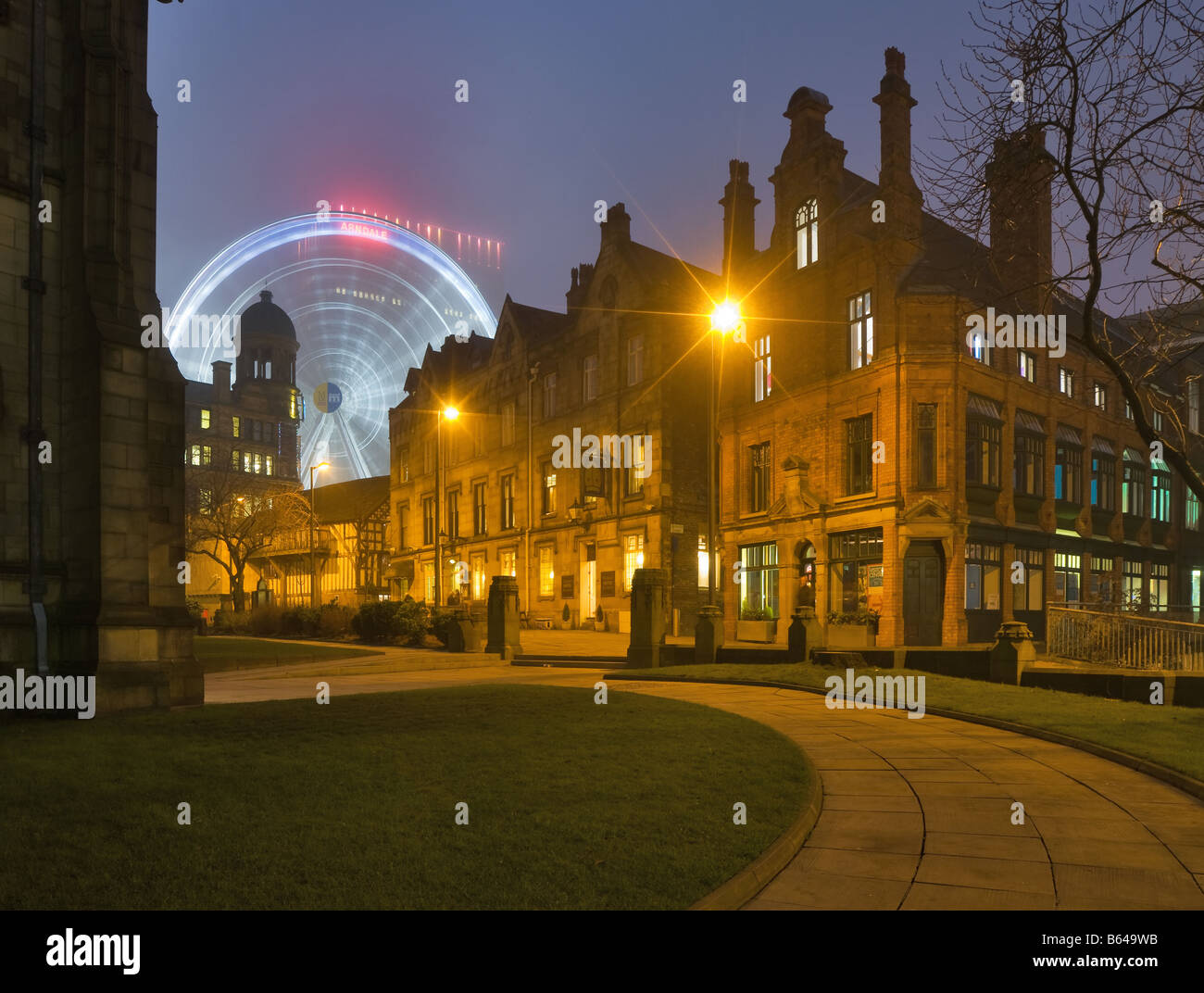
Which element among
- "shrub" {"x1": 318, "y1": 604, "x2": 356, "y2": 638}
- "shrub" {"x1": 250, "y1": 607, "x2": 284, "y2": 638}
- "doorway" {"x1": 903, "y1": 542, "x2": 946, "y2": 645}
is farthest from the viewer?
"shrub" {"x1": 250, "y1": 607, "x2": 284, "y2": 638}

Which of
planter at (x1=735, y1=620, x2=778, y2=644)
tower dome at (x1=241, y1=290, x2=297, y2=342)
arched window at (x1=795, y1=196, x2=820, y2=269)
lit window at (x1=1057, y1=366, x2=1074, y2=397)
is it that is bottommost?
planter at (x1=735, y1=620, x2=778, y2=644)

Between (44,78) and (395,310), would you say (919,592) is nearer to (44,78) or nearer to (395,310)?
(44,78)

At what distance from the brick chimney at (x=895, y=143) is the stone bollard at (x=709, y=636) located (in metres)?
16.1

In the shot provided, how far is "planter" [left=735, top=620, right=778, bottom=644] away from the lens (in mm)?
35281

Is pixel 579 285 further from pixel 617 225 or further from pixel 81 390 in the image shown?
pixel 81 390

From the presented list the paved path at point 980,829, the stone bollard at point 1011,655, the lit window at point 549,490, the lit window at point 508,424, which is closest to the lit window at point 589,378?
the lit window at point 549,490

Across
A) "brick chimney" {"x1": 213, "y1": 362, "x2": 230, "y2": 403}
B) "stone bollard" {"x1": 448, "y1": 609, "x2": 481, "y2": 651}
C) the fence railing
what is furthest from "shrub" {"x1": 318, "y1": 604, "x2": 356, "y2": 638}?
"brick chimney" {"x1": 213, "y1": 362, "x2": 230, "y2": 403}

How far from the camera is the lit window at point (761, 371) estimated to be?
38.1 metres

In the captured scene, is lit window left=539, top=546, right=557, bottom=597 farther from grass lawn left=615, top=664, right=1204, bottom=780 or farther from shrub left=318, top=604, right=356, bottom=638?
grass lawn left=615, top=664, right=1204, bottom=780

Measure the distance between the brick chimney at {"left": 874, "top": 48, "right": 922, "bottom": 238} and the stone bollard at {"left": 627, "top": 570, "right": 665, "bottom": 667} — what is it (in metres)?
16.3

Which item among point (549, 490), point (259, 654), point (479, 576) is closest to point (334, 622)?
point (259, 654)

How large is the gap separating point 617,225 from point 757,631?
72.8 ft

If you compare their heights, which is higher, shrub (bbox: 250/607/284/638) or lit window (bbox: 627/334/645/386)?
lit window (bbox: 627/334/645/386)

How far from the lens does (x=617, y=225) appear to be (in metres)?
45.4
